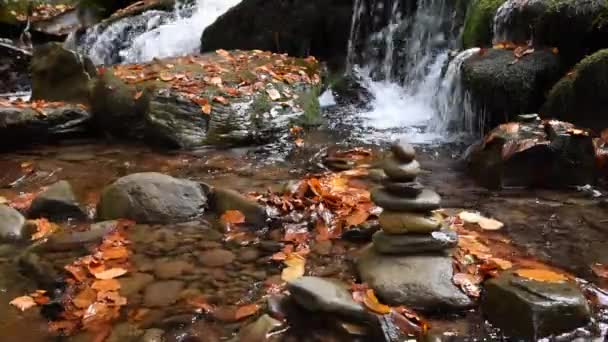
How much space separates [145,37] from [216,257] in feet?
35.0

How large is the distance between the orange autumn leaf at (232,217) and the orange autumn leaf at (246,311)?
51.0 inches

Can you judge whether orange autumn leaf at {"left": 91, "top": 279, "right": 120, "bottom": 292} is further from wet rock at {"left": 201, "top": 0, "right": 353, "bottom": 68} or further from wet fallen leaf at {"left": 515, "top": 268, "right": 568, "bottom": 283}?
wet rock at {"left": 201, "top": 0, "right": 353, "bottom": 68}

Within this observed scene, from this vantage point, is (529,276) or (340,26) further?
(340,26)

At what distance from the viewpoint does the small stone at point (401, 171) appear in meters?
3.68

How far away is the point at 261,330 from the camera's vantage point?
123 inches

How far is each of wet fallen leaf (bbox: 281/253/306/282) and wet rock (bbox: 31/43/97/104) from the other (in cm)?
552

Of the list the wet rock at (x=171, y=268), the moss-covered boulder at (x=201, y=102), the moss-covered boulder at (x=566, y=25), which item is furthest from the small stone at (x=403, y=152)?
the moss-covered boulder at (x=566, y=25)

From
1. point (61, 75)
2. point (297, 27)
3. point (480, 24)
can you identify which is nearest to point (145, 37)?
point (297, 27)

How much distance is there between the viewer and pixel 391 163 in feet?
12.3

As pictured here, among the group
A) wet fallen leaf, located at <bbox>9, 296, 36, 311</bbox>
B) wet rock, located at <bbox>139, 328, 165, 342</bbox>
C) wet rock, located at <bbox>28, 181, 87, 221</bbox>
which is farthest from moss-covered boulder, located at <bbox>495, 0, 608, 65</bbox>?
wet fallen leaf, located at <bbox>9, 296, 36, 311</bbox>

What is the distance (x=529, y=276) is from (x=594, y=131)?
352 centimetres

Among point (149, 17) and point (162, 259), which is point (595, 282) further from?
point (149, 17)

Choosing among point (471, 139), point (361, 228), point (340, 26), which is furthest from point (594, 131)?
point (340, 26)

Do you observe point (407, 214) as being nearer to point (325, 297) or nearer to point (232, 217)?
point (325, 297)
